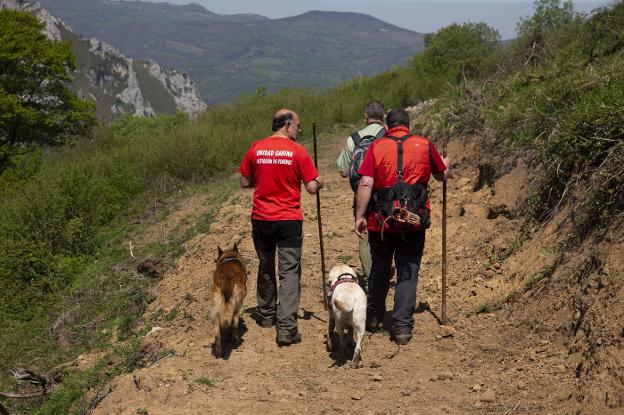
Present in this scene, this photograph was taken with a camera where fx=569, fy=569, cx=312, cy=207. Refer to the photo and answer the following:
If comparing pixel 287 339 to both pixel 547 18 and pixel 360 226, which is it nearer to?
pixel 360 226

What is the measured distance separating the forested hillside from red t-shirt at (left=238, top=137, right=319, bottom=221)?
4.32 ft

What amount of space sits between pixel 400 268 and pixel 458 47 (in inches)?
794

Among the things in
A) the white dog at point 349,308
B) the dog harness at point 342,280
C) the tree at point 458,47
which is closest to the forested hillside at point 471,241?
the white dog at point 349,308

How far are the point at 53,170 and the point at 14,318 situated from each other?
5690mm

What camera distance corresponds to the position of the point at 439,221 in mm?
7797

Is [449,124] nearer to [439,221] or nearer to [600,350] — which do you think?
[439,221]

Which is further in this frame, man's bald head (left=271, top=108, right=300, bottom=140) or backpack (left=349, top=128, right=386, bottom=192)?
backpack (left=349, top=128, right=386, bottom=192)

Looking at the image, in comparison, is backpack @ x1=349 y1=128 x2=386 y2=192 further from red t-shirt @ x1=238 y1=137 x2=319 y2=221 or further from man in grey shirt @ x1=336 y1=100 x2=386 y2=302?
red t-shirt @ x1=238 y1=137 x2=319 y2=221

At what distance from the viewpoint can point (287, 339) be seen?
17.0 feet

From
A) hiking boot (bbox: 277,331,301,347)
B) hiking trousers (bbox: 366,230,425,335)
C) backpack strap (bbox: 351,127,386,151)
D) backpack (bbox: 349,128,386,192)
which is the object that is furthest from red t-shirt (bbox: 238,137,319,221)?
hiking boot (bbox: 277,331,301,347)

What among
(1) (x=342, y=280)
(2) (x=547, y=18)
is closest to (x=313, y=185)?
(1) (x=342, y=280)

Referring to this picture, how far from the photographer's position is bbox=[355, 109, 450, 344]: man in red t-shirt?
15.4ft

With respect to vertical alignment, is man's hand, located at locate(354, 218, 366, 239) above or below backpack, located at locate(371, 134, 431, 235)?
below

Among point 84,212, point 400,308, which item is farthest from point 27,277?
point 400,308
